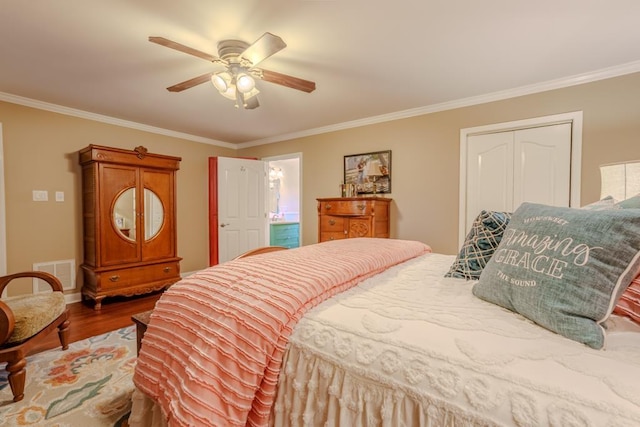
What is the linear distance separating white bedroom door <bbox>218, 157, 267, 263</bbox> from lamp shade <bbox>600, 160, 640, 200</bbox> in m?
4.10

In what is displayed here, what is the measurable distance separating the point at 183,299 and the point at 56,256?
3481mm

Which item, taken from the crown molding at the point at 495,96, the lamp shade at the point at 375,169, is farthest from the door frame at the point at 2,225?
the lamp shade at the point at 375,169

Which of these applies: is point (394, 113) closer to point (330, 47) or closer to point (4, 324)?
point (330, 47)

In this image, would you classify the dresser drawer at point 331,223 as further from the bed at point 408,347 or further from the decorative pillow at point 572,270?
the decorative pillow at point 572,270

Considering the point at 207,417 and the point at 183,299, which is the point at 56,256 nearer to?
the point at 183,299

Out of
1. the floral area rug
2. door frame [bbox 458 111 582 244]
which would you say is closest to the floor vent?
the floral area rug

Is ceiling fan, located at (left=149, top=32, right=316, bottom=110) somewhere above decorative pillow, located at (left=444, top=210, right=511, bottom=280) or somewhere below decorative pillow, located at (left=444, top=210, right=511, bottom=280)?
above

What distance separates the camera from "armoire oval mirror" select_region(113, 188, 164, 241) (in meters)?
3.40

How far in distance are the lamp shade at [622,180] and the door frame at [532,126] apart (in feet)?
3.85

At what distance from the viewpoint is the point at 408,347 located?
704mm

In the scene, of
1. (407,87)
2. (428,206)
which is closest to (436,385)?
(407,87)

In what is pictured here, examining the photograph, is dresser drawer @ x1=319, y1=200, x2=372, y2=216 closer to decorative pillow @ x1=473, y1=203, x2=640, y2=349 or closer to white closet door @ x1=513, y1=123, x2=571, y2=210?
white closet door @ x1=513, y1=123, x2=571, y2=210

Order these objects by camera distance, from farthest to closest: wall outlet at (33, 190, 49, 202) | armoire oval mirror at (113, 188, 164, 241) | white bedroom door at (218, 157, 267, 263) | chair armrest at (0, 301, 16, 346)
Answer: white bedroom door at (218, 157, 267, 263), armoire oval mirror at (113, 188, 164, 241), wall outlet at (33, 190, 49, 202), chair armrest at (0, 301, 16, 346)

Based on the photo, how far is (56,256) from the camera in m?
3.34
